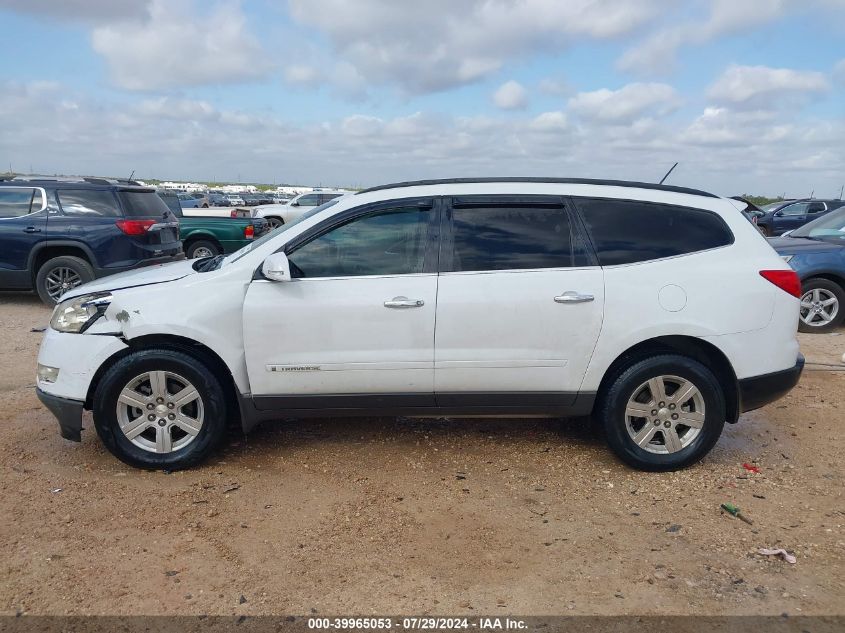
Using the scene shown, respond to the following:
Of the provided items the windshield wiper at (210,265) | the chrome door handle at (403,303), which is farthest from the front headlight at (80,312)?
the chrome door handle at (403,303)

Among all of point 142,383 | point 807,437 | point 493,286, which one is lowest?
point 807,437

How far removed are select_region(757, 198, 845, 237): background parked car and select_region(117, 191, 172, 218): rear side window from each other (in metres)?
18.2

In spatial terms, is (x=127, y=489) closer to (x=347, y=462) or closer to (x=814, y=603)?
(x=347, y=462)

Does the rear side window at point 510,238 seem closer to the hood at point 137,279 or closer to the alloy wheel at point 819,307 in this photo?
the hood at point 137,279

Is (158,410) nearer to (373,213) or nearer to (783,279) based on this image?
(373,213)

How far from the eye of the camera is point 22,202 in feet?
32.3

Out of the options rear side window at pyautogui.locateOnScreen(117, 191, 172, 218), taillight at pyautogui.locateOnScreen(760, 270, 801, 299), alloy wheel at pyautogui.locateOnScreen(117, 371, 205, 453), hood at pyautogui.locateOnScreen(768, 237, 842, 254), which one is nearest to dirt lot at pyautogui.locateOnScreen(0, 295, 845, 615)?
alloy wheel at pyautogui.locateOnScreen(117, 371, 205, 453)

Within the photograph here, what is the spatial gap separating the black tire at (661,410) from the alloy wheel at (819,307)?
539 cm

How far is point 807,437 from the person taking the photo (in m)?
5.08

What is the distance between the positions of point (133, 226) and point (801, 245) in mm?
9179

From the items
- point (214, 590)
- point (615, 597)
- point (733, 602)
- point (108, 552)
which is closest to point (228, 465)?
point (108, 552)

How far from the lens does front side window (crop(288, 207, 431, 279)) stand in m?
4.20

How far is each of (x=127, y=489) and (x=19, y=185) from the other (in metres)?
7.74

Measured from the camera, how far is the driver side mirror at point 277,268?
3990 mm
